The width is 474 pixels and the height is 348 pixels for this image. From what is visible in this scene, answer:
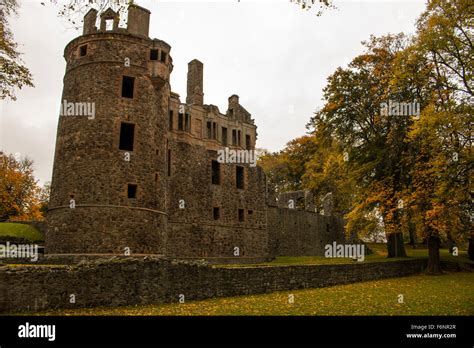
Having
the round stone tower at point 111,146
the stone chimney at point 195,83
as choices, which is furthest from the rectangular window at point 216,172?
the round stone tower at point 111,146

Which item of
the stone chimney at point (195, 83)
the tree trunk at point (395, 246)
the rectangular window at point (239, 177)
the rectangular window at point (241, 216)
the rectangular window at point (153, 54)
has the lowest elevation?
the tree trunk at point (395, 246)

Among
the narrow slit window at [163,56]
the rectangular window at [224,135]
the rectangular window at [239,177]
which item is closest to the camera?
the narrow slit window at [163,56]

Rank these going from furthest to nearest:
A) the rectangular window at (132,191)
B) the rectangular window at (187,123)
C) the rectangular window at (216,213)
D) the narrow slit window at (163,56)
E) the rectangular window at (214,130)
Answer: the rectangular window at (214,130) → the rectangular window at (216,213) → the rectangular window at (187,123) → the narrow slit window at (163,56) → the rectangular window at (132,191)

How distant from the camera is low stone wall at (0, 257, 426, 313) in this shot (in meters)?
10.5

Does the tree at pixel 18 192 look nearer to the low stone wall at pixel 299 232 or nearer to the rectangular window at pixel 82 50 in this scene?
the rectangular window at pixel 82 50

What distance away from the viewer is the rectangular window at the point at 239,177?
31.8 m

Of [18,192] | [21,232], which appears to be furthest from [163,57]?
[18,192]

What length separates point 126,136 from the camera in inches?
835

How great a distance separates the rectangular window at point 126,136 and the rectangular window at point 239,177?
12.2 meters

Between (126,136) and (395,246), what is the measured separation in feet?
68.5

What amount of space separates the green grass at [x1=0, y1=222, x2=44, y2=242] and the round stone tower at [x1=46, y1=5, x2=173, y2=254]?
4258 millimetres

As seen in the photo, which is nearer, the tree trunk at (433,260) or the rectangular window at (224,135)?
the tree trunk at (433,260)

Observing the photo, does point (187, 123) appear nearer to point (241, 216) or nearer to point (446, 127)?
point (241, 216)

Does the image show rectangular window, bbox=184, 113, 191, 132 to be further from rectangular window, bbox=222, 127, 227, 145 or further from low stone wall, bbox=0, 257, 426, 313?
low stone wall, bbox=0, 257, 426, 313
